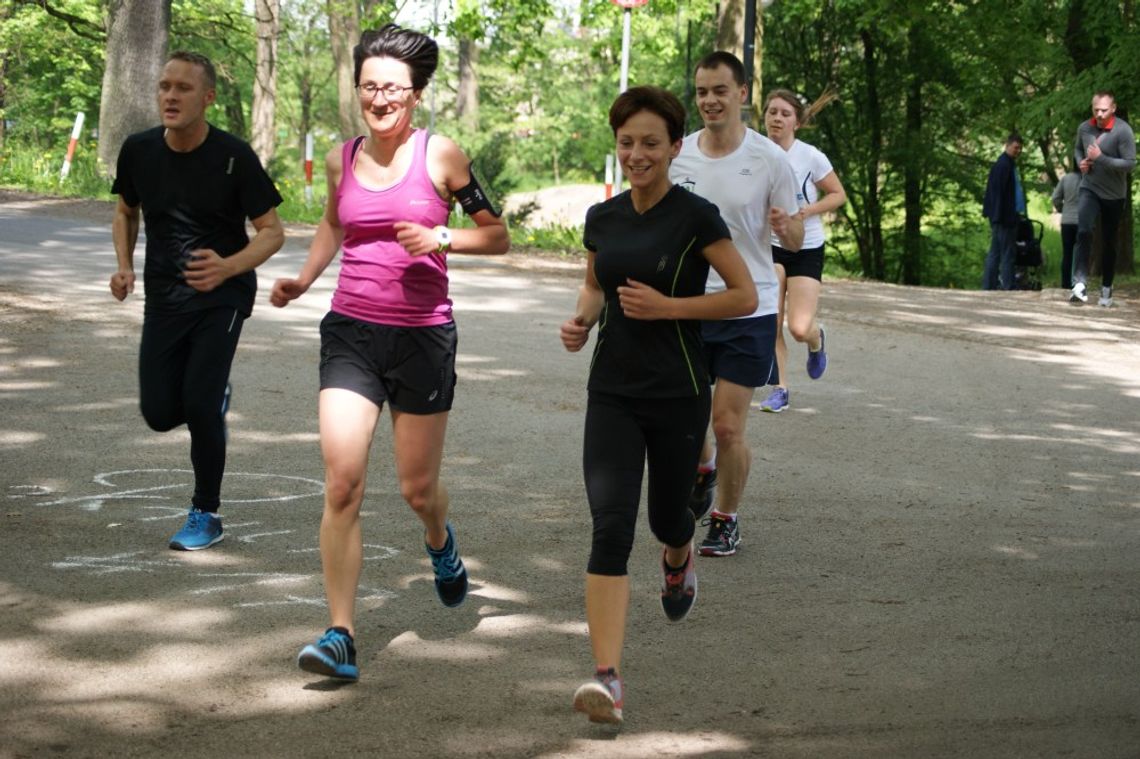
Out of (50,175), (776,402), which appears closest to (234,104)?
(50,175)

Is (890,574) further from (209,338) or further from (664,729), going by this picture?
(209,338)

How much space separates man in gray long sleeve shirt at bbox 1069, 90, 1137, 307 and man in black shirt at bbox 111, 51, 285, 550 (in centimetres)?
1314

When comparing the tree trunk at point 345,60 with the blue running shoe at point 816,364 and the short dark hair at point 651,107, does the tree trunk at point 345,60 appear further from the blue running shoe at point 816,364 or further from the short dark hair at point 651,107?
the short dark hair at point 651,107

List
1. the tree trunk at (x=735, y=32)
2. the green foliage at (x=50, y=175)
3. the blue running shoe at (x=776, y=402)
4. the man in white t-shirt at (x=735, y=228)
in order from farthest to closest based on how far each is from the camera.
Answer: the green foliage at (x=50, y=175)
the tree trunk at (x=735, y=32)
the blue running shoe at (x=776, y=402)
the man in white t-shirt at (x=735, y=228)

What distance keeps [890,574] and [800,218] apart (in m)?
1.58

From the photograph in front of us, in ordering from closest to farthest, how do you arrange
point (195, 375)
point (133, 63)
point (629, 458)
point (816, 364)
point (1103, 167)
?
1. point (629, 458)
2. point (195, 375)
3. point (816, 364)
4. point (1103, 167)
5. point (133, 63)

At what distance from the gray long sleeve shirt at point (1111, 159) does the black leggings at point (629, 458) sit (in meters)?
14.0

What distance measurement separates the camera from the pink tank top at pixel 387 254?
5.66 meters

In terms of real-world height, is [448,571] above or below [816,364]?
below

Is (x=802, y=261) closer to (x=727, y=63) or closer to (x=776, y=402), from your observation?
(x=776, y=402)

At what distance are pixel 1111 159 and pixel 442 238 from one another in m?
14.2

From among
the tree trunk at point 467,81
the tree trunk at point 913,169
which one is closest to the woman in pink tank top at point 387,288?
the tree trunk at point 913,169

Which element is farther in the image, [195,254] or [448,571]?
[195,254]

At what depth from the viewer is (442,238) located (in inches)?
218
